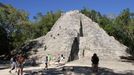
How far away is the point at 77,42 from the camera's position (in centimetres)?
3906

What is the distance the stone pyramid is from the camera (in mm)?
36356

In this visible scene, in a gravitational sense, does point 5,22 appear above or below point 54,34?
above

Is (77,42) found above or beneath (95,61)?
above

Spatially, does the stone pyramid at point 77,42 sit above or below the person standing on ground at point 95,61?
above

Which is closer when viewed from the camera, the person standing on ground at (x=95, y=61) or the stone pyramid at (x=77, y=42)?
the person standing on ground at (x=95, y=61)

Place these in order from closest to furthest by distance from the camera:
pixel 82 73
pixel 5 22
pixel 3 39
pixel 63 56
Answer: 1. pixel 82 73
2. pixel 63 56
3. pixel 3 39
4. pixel 5 22

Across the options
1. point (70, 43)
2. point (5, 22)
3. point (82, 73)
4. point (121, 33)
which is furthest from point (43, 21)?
point (82, 73)

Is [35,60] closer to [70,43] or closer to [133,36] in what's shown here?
[70,43]

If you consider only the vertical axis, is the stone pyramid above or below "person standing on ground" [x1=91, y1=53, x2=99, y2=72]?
above

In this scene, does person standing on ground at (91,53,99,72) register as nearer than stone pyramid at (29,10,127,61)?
Yes

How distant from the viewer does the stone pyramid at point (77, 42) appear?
36356 millimetres

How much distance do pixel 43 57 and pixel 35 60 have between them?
100cm

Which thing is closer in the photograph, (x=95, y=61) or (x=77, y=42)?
(x=95, y=61)

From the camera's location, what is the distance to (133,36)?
211 ft
